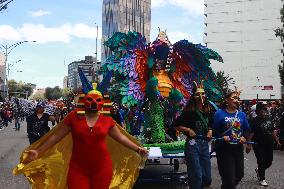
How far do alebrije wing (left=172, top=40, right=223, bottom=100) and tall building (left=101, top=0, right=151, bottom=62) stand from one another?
122066mm

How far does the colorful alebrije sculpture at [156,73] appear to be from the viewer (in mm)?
9766

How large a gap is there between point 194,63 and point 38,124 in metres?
3.56

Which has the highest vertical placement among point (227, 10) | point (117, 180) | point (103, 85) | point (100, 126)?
point (227, 10)

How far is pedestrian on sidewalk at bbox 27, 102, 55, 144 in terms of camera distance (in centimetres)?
977

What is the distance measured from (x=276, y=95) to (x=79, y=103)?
8698cm

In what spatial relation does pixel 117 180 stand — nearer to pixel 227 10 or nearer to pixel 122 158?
pixel 122 158

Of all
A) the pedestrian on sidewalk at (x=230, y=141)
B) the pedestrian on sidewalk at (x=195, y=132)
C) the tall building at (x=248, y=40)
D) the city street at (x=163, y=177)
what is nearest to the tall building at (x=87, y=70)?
the pedestrian on sidewalk at (x=195, y=132)

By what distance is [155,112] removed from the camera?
383 inches

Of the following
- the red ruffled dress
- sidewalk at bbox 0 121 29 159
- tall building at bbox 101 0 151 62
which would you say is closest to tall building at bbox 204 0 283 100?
tall building at bbox 101 0 151 62

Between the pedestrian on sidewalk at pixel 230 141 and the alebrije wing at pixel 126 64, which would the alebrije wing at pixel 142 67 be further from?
the pedestrian on sidewalk at pixel 230 141

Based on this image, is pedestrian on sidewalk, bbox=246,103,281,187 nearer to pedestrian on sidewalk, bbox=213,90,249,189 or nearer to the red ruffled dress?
pedestrian on sidewalk, bbox=213,90,249,189

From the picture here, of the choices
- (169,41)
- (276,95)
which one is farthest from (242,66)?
(169,41)

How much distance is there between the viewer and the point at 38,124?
9789 millimetres

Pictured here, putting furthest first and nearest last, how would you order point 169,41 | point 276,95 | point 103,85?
point 276,95 → point 169,41 → point 103,85
